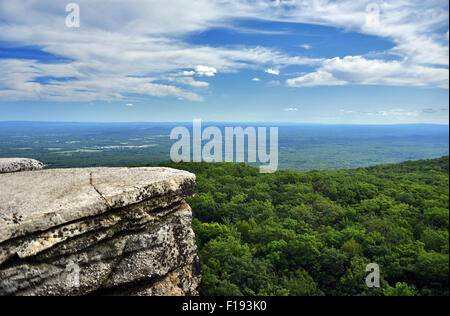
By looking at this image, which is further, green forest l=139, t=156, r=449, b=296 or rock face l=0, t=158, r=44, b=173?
green forest l=139, t=156, r=449, b=296

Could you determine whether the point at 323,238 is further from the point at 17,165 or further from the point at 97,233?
the point at 17,165

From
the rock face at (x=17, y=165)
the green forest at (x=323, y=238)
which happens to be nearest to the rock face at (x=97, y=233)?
the rock face at (x=17, y=165)

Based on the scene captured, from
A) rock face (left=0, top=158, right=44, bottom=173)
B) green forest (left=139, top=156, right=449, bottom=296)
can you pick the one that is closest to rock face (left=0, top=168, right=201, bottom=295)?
rock face (left=0, top=158, right=44, bottom=173)

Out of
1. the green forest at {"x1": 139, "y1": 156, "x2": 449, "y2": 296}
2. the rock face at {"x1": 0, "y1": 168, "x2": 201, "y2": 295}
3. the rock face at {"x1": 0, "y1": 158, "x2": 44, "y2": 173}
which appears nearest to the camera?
the rock face at {"x1": 0, "y1": 168, "x2": 201, "y2": 295}

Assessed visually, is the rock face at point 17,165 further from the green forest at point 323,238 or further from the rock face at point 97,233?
the green forest at point 323,238

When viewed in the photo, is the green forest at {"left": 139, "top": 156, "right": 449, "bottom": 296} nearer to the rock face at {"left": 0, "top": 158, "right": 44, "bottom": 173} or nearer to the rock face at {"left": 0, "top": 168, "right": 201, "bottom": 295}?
the rock face at {"left": 0, "top": 168, "right": 201, "bottom": 295}

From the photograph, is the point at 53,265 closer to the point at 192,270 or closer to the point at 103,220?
the point at 103,220
